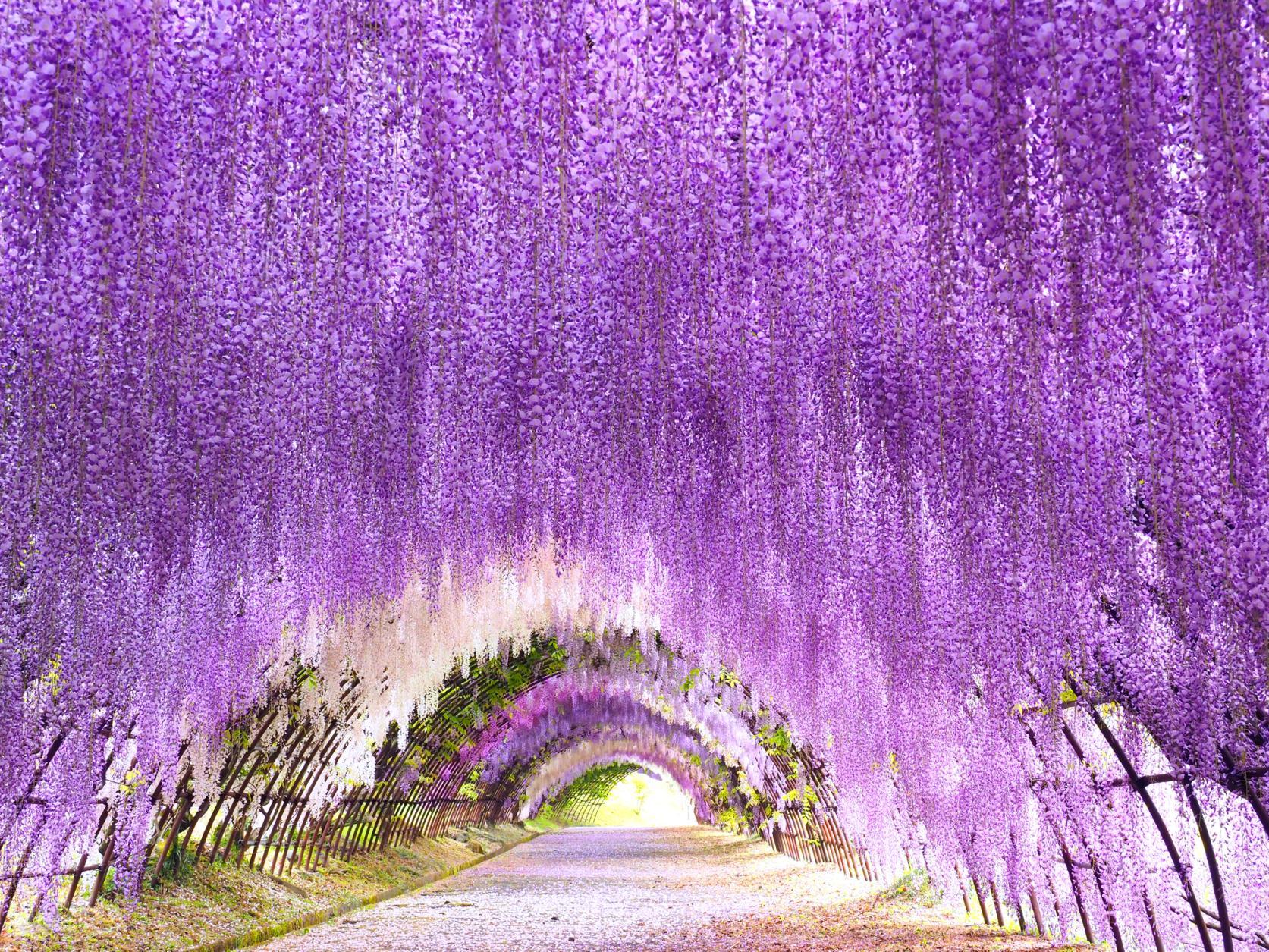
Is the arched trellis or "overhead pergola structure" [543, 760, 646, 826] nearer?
the arched trellis

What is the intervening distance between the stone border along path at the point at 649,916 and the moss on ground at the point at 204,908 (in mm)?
553

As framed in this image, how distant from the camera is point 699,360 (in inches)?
220

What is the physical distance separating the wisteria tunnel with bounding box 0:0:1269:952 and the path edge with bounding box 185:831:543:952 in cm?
198

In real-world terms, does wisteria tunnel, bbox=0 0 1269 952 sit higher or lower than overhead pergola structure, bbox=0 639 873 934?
lower

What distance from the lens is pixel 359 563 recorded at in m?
8.12

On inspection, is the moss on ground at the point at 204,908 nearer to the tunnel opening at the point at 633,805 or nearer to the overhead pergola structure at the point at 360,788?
the overhead pergola structure at the point at 360,788

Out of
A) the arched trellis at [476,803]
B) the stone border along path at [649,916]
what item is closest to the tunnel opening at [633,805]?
the arched trellis at [476,803]

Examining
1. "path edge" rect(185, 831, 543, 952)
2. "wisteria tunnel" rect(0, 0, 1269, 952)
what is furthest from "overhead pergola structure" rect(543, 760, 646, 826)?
"wisteria tunnel" rect(0, 0, 1269, 952)

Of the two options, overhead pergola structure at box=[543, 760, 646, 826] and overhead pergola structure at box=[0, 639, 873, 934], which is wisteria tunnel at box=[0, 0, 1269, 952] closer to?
overhead pergola structure at box=[0, 639, 873, 934]

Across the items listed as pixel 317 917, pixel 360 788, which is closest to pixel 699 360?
pixel 317 917

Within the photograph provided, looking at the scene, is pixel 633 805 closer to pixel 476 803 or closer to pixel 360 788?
pixel 476 803

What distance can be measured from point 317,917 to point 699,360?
37.6 ft

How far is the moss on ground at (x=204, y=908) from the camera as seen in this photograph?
10.1 meters

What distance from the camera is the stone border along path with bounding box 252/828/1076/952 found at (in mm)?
11711
